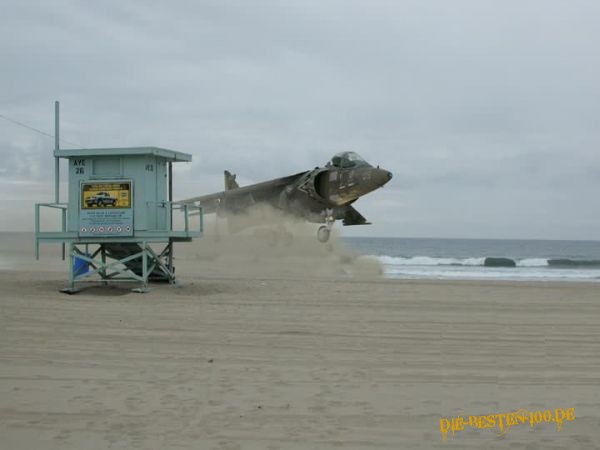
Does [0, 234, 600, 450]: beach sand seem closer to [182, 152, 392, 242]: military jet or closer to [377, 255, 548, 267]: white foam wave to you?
[182, 152, 392, 242]: military jet

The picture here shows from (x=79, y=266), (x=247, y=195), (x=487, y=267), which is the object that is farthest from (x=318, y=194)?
(x=487, y=267)

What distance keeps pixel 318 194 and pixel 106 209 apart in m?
12.3

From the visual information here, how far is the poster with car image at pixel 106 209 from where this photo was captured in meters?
20.3

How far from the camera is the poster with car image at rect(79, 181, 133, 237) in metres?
20.3

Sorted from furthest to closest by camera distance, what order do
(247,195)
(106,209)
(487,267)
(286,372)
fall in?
(487,267)
(247,195)
(106,209)
(286,372)

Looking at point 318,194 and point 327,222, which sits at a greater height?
point 318,194

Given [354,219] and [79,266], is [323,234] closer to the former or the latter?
[354,219]

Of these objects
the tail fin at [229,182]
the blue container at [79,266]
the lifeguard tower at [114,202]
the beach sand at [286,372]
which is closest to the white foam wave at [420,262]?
the tail fin at [229,182]

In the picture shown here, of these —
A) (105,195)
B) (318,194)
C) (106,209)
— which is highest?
(318,194)

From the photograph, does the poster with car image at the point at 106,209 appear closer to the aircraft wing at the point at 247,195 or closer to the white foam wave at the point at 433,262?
the aircraft wing at the point at 247,195

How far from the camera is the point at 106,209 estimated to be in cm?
2033

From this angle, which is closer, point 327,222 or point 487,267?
point 327,222

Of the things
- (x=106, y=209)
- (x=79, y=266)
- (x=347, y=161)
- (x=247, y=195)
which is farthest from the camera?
(x=247, y=195)

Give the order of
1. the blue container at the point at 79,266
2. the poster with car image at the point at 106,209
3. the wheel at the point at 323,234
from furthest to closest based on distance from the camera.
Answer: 1. the wheel at the point at 323,234
2. the blue container at the point at 79,266
3. the poster with car image at the point at 106,209
